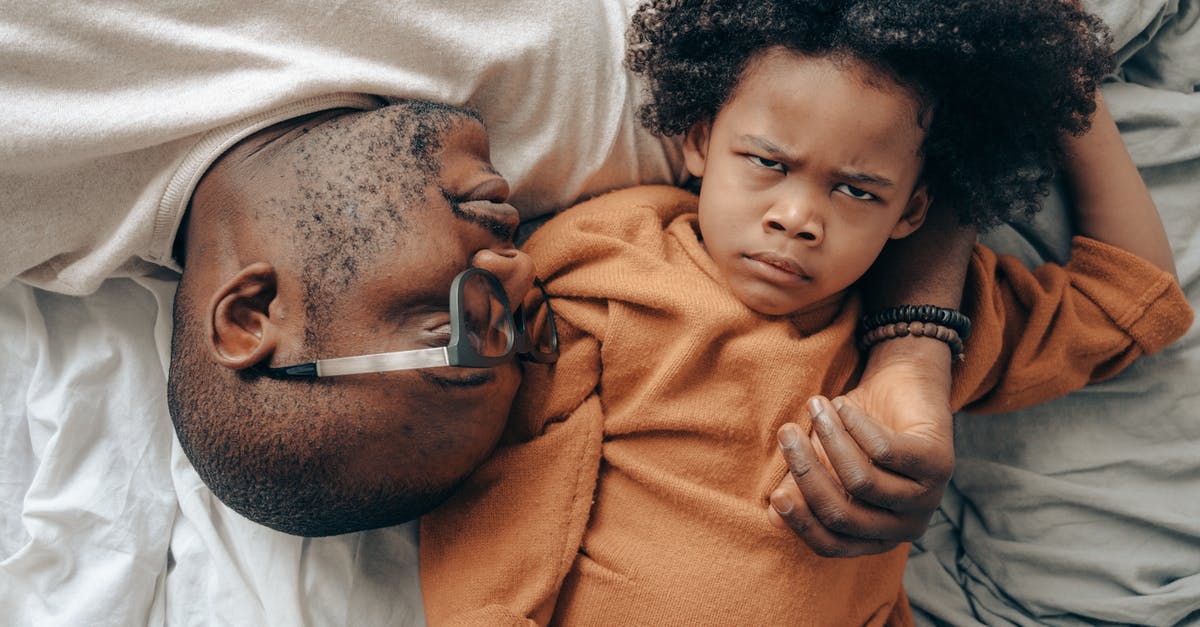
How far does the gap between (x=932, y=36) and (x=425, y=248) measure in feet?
2.45

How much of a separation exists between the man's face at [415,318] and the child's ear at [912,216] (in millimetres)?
613

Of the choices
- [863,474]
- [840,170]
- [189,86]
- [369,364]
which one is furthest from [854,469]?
[189,86]

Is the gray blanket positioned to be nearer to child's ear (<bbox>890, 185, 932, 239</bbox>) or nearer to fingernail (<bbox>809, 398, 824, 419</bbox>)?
child's ear (<bbox>890, 185, 932, 239</bbox>)

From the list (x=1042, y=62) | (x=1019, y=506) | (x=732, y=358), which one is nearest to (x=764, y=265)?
(x=732, y=358)

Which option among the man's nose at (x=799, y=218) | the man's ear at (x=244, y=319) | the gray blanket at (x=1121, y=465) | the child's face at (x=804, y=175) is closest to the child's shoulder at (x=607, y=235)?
the child's face at (x=804, y=175)

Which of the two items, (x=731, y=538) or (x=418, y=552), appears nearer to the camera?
(x=731, y=538)

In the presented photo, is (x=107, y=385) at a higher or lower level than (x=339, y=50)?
lower

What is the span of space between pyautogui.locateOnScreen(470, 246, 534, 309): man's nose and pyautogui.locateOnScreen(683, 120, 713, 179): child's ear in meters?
0.36

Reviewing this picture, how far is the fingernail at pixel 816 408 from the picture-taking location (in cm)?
115

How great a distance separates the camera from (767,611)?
1302 millimetres

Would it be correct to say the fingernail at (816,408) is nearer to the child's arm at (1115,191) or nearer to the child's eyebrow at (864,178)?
the child's eyebrow at (864,178)

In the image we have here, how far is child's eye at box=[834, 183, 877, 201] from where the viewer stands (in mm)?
1229

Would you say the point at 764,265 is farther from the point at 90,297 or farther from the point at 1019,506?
the point at 90,297

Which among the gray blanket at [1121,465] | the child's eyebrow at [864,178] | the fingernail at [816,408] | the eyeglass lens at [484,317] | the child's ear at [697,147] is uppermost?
the child's eyebrow at [864,178]
